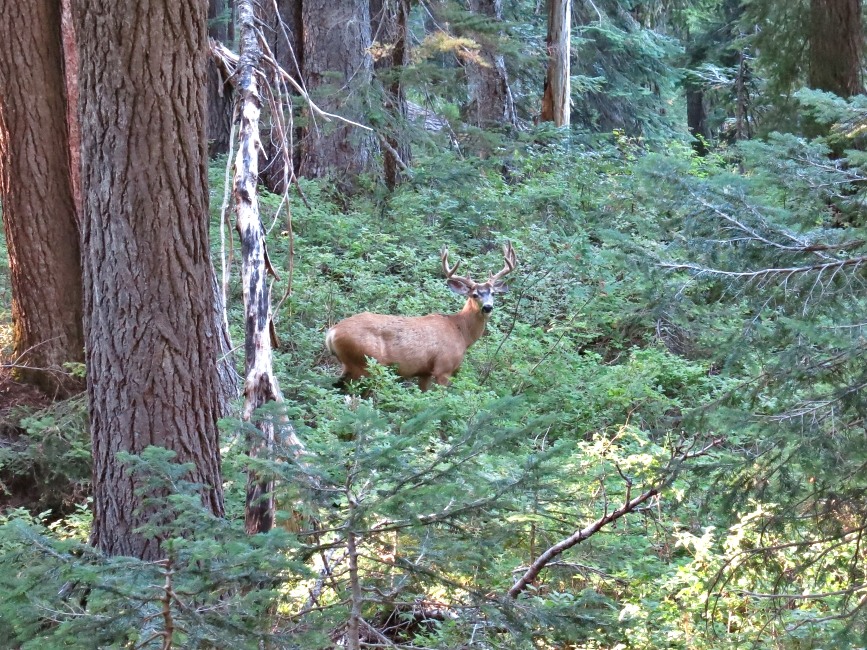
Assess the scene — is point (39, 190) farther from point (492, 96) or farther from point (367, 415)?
point (492, 96)

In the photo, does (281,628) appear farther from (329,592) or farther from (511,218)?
(511,218)

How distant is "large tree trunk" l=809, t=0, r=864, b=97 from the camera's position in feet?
34.2

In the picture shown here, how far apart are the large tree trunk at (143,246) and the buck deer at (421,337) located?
16.5ft

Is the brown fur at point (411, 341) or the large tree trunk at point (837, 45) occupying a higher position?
the large tree trunk at point (837, 45)

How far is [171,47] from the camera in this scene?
4.87 m

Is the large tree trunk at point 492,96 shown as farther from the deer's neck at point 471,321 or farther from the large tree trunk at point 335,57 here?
the deer's neck at point 471,321

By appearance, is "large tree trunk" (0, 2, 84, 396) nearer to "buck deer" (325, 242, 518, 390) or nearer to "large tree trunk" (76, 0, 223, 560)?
"large tree trunk" (76, 0, 223, 560)

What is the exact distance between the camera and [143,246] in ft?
16.0

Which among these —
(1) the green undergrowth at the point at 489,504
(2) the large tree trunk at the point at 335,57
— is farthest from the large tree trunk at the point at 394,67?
(1) the green undergrowth at the point at 489,504

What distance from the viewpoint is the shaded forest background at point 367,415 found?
136 inches

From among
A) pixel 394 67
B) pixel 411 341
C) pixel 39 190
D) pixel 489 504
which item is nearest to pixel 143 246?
pixel 489 504

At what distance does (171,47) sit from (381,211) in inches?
374

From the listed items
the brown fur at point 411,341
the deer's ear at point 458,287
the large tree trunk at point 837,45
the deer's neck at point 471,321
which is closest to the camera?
the brown fur at point 411,341

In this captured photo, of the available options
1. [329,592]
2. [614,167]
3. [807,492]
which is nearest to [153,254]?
[329,592]
